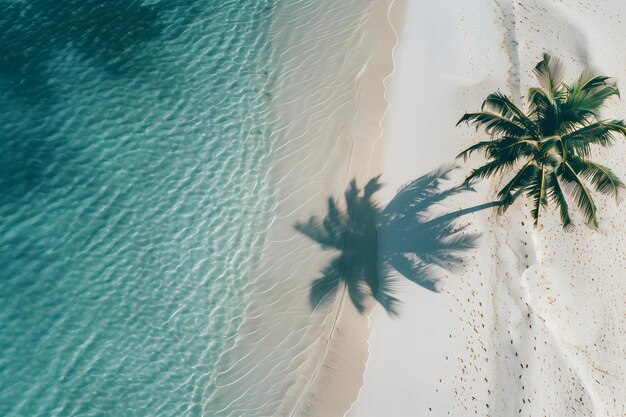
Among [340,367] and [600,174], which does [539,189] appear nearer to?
[600,174]

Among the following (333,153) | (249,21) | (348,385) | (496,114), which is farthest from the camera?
(249,21)

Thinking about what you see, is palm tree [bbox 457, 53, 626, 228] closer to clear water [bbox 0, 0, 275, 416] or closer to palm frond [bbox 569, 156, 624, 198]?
palm frond [bbox 569, 156, 624, 198]

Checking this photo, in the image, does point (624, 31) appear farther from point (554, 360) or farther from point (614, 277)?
point (554, 360)

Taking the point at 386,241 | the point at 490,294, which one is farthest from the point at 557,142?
the point at 386,241

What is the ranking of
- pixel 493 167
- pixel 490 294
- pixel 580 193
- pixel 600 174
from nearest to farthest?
pixel 600 174, pixel 580 193, pixel 493 167, pixel 490 294

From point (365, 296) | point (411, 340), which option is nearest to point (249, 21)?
point (365, 296)

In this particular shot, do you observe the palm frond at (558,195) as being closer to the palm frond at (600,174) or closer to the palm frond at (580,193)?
the palm frond at (580,193)

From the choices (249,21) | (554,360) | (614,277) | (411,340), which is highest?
(249,21)

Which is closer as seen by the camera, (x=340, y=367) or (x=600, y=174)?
(x=600, y=174)
